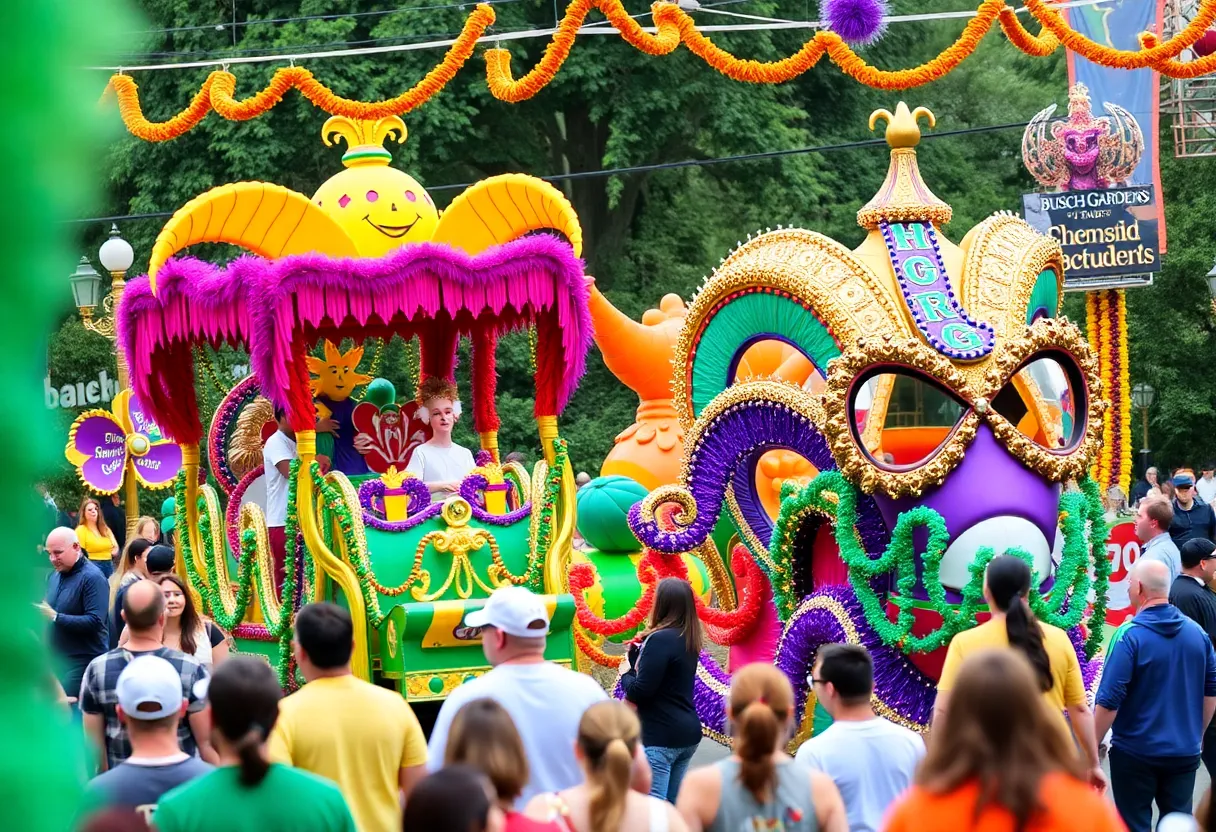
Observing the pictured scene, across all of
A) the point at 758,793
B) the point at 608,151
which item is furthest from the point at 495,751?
the point at 608,151

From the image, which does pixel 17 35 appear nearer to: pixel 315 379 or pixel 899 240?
pixel 899 240

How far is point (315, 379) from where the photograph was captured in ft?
41.3

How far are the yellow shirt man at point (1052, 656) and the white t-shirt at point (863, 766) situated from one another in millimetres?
1163

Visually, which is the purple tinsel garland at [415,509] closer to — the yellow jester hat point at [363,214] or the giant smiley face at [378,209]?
the yellow jester hat point at [363,214]

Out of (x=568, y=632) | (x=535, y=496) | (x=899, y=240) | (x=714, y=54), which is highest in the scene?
(x=714, y=54)

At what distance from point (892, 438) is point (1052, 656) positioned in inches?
232

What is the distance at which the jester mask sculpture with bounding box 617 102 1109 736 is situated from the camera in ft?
33.5

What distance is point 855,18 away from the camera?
1190 cm

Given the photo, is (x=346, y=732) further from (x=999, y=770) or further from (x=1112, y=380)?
(x=1112, y=380)

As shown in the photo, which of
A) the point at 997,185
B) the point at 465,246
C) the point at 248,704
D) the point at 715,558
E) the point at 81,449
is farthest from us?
the point at 997,185

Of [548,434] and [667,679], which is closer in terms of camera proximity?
[667,679]

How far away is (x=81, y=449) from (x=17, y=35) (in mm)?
15977

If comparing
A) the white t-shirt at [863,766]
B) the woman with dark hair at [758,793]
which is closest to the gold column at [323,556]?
the white t-shirt at [863,766]

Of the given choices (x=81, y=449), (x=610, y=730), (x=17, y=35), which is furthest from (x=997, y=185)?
(x=17, y=35)
